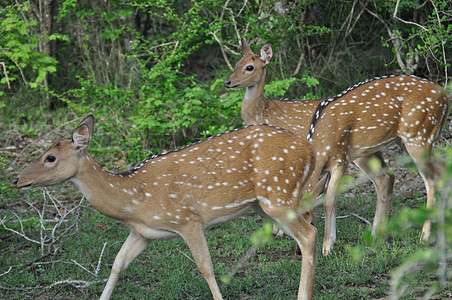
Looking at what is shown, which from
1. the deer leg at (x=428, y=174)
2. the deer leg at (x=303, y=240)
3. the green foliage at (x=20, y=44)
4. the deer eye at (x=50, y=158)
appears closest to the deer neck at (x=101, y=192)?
the deer eye at (x=50, y=158)

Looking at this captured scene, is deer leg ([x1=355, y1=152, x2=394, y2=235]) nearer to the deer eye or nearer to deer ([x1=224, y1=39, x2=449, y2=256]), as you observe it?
deer ([x1=224, y1=39, x2=449, y2=256])

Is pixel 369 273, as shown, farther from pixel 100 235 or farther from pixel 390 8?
pixel 390 8

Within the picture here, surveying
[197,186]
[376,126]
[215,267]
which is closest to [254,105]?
[376,126]

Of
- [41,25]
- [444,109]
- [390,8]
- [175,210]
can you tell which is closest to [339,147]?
[444,109]

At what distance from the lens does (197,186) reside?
16.9 feet

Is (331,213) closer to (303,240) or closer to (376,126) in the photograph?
(376,126)

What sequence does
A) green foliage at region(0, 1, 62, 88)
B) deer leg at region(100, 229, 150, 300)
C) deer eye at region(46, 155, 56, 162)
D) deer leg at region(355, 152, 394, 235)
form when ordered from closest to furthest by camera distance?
1. deer eye at region(46, 155, 56, 162)
2. deer leg at region(100, 229, 150, 300)
3. deer leg at region(355, 152, 394, 235)
4. green foliage at region(0, 1, 62, 88)

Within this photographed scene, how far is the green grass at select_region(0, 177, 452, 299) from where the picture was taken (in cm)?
542

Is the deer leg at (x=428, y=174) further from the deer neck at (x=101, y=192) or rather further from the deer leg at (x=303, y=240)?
the deer neck at (x=101, y=192)

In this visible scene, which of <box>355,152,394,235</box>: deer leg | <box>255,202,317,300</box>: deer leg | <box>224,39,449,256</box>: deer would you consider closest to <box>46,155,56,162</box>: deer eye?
<box>255,202,317,300</box>: deer leg

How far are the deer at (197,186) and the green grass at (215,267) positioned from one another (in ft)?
1.60

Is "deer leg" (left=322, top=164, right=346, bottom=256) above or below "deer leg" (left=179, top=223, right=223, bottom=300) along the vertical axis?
below

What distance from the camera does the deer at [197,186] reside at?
16.4ft

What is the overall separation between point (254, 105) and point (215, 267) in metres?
2.40
